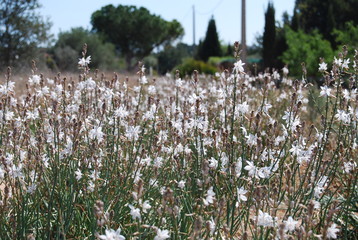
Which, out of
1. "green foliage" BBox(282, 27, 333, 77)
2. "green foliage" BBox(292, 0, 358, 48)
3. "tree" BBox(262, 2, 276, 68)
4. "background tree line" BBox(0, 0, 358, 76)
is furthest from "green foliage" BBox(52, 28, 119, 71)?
"green foliage" BBox(282, 27, 333, 77)

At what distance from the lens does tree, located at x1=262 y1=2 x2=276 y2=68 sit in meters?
23.3

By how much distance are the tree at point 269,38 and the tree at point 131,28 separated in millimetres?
20336

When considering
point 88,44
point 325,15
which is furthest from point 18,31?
point 325,15

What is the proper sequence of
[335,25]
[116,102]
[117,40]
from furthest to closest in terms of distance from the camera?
[117,40], [335,25], [116,102]

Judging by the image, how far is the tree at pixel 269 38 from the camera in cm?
2331

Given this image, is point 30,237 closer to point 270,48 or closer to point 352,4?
point 270,48

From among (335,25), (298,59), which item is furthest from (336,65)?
(335,25)

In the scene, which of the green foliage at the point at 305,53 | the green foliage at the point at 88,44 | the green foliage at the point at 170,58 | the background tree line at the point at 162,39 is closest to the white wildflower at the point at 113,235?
the background tree line at the point at 162,39

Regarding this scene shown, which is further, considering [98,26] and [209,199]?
[98,26]

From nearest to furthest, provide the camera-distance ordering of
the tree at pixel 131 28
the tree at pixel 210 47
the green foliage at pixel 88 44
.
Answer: the green foliage at pixel 88 44, the tree at pixel 210 47, the tree at pixel 131 28

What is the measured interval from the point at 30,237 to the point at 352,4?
95.5 feet

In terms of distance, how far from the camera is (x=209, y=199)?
188 centimetres

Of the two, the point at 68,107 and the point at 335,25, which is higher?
the point at 335,25

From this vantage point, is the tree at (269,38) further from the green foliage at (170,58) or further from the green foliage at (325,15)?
the green foliage at (170,58)
